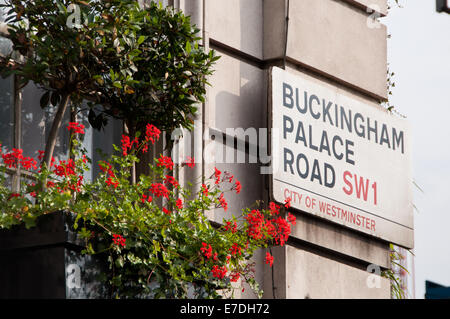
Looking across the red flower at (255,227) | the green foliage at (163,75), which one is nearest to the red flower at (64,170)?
the green foliage at (163,75)

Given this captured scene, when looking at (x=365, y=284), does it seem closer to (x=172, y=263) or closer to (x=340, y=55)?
(x=340, y=55)

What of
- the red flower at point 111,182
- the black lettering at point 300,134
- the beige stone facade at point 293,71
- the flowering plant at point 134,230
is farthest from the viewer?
the black lettering at point 300,134

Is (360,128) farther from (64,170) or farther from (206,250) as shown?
(64,170)

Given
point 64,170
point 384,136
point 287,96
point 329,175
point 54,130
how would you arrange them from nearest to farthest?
point 64,170 → point 54,130 → point 287,96 → point 329,175 → point 384,136

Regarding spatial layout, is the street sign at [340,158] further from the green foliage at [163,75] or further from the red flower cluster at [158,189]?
the red flower cluster at [158,189]

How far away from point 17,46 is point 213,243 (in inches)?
88.0

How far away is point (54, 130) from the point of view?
25.9 ft

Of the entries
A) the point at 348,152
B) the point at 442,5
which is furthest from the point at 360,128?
the point at 442,5

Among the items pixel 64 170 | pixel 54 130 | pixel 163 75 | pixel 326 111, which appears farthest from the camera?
pixel 326 111

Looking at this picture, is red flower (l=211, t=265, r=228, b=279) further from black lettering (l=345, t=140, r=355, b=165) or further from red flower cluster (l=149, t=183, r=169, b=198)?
black lettering (l=345, t=140, r=355, b=165)

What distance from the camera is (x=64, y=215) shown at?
6.98 meters

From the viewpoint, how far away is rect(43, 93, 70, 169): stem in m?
7.73

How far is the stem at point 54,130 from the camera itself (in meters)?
7.73

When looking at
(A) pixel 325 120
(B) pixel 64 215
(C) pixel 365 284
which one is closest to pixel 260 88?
(A) pixel 325 120
